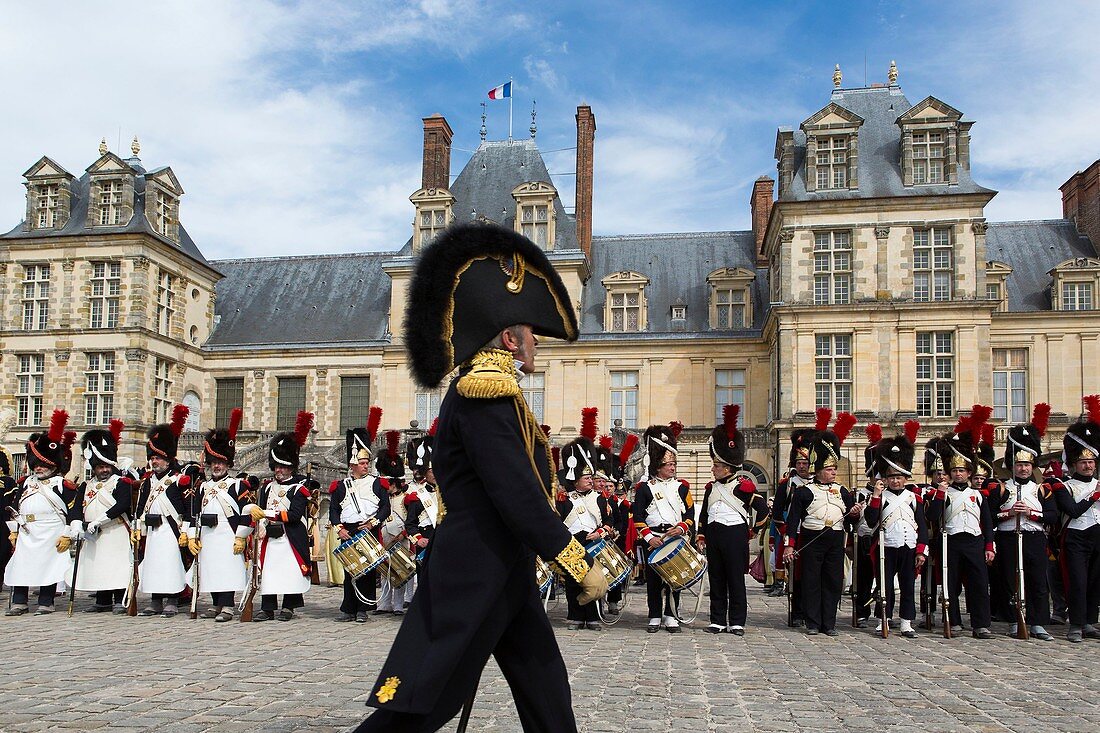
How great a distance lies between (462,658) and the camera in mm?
4289

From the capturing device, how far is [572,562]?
436cm

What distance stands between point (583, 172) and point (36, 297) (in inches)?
844

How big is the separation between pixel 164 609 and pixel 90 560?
46.0 inches

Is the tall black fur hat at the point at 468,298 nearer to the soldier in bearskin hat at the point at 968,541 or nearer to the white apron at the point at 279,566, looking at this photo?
the white apron at the point at 279,566

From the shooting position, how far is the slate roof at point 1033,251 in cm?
3775

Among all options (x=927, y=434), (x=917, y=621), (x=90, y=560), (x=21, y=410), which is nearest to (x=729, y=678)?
(x=917, y=621)

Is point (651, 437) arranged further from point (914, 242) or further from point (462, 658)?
point (914, 242)

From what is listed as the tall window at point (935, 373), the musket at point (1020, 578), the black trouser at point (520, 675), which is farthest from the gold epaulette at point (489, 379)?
the tall window at point (935, 373)

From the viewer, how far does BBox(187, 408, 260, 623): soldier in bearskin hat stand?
42.0 feet

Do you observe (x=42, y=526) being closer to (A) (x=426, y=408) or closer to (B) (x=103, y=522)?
(B) (x=103, y=522)

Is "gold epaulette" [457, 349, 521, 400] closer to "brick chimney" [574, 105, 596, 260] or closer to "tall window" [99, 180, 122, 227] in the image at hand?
"brick chimney" [574, 105, 596, 260]

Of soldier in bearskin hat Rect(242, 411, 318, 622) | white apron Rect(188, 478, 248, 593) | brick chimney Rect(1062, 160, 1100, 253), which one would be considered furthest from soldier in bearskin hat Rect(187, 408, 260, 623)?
brick chimney Rect(1062, 160, 1100, 253)

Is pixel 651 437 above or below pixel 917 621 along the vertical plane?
above

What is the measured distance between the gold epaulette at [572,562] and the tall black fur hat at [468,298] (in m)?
0.99
